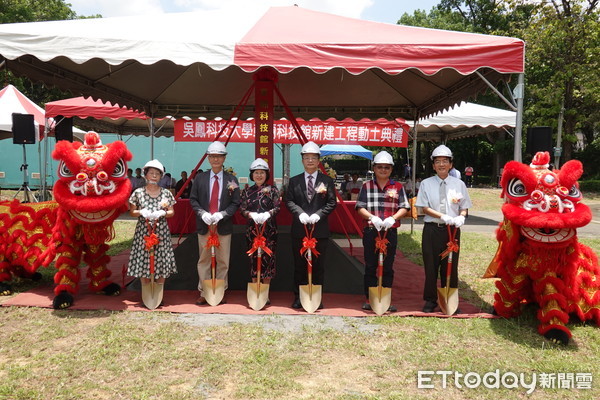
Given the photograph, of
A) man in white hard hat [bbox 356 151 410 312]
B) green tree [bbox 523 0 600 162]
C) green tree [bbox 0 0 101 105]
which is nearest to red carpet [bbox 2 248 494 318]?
man in white hard hat [bbox 356 151 410 312]

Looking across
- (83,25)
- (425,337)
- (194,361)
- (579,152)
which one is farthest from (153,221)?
(579,152)

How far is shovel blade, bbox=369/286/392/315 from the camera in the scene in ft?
12.9

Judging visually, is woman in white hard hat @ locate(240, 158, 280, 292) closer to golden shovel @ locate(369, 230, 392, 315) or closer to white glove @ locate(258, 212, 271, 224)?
white glove @ locate(258, 212, 271, 224)

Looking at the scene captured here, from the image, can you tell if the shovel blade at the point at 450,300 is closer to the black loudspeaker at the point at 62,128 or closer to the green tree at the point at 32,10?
the black loudspeaker at the point at 62,128

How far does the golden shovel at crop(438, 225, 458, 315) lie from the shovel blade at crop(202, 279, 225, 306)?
6.86 feet

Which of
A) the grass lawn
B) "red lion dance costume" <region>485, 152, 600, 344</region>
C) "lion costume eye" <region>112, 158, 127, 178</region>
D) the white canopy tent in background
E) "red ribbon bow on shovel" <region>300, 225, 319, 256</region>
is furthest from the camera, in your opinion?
the white canopy tent in background

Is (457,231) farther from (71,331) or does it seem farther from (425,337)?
(71,331)

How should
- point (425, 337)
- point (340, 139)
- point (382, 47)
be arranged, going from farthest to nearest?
point (340, 139) < point (382, 47) < point (425, 337)

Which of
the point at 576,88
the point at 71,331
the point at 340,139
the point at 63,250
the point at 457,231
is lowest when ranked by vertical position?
the point at 71,331

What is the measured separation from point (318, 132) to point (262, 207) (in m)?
7.32

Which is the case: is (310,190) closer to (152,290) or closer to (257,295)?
(257,295)

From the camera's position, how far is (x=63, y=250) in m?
3.96

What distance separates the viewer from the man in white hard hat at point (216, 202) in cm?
409

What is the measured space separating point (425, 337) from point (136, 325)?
239 centimetres
